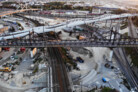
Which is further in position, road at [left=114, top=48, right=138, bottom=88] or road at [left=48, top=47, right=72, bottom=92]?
road at [left=114, top=48, right=138, bottom=88]

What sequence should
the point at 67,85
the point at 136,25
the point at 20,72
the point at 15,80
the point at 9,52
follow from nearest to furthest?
1. the point at 67,85
2. the point at 15,80
3. the point at 20,72
4. the point at 9,52
5. the point at 136,25

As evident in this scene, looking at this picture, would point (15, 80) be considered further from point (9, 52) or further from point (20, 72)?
point (9, 52)

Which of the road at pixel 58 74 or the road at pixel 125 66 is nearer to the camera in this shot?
the road at pixel 58 74

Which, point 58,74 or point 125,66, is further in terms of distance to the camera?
point 125,66

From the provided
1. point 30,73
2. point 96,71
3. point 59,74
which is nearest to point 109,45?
point 96,71

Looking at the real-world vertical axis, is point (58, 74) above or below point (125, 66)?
above
